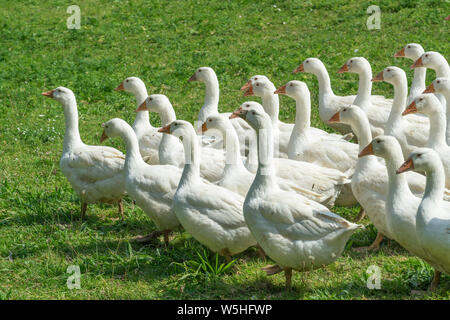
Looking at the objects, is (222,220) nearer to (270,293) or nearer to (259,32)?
(270,293)

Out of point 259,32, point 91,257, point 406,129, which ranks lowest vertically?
point 91,257

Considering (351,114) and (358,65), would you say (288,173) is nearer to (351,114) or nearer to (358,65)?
(351,114)

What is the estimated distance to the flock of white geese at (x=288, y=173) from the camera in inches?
216

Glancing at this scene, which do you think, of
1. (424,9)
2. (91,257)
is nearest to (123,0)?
(424,9)

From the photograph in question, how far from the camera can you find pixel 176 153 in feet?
26.3

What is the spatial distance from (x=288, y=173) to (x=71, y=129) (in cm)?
291

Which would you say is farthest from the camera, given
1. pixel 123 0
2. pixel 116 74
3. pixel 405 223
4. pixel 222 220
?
pixel 123 0

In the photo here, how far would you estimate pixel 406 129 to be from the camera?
816cm

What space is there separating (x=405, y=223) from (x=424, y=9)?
11022mm

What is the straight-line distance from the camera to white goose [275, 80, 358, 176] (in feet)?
25.9

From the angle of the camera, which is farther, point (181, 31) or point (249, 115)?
point (181, 31)

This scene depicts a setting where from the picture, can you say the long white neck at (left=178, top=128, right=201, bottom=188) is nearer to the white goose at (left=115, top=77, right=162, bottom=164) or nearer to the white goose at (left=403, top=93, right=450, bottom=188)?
the white goose at (left=115, top=77, right=162, bottom=164)

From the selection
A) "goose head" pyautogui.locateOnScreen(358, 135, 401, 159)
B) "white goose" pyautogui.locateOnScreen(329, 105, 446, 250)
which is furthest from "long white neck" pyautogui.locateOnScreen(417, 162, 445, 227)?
"white goose" pyautogui.locateOnScreen(329, 105, 446, 250)

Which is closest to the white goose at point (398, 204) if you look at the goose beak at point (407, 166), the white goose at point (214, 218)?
the goose beak at point (407, 166)
